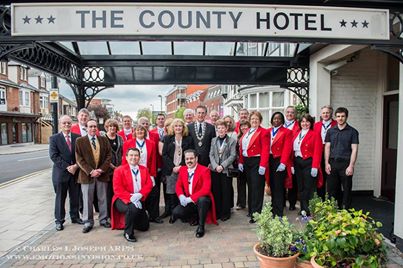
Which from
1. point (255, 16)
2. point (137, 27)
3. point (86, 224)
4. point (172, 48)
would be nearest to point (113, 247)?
point (86, 224)

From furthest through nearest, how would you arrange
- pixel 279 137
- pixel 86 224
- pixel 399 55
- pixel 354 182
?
pixel 354 182 < pixel 279 137 < pixel 86 224 < pixel 399 55

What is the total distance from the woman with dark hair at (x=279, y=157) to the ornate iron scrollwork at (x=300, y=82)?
6.70ft

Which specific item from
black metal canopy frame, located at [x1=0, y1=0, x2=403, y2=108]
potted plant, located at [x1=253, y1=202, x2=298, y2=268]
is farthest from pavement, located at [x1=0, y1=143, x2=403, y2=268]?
black metal canopy frame, located at [x1=0, y1=0, x2=403, y2=108]

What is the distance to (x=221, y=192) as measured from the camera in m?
5.34

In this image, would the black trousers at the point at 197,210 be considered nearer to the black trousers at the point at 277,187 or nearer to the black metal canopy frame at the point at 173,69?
the black trousers at the point at 277,187

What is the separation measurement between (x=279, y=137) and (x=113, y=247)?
3106 mm

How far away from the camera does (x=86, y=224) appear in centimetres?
477

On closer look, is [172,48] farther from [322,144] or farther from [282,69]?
[322,144]

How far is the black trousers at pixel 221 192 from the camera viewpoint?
527cm

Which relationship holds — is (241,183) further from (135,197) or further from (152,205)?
(135,197)

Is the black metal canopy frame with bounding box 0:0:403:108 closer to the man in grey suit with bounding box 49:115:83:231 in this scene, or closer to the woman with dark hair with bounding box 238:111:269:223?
the man in grey suit with bounding box 49:115:83:231

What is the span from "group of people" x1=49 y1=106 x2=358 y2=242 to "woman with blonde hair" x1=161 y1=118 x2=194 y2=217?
0.06ft

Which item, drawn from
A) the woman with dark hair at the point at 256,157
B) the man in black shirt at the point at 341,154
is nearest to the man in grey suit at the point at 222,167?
the woman with dark hair at the point at 256,157

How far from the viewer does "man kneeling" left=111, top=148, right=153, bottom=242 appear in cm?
436
